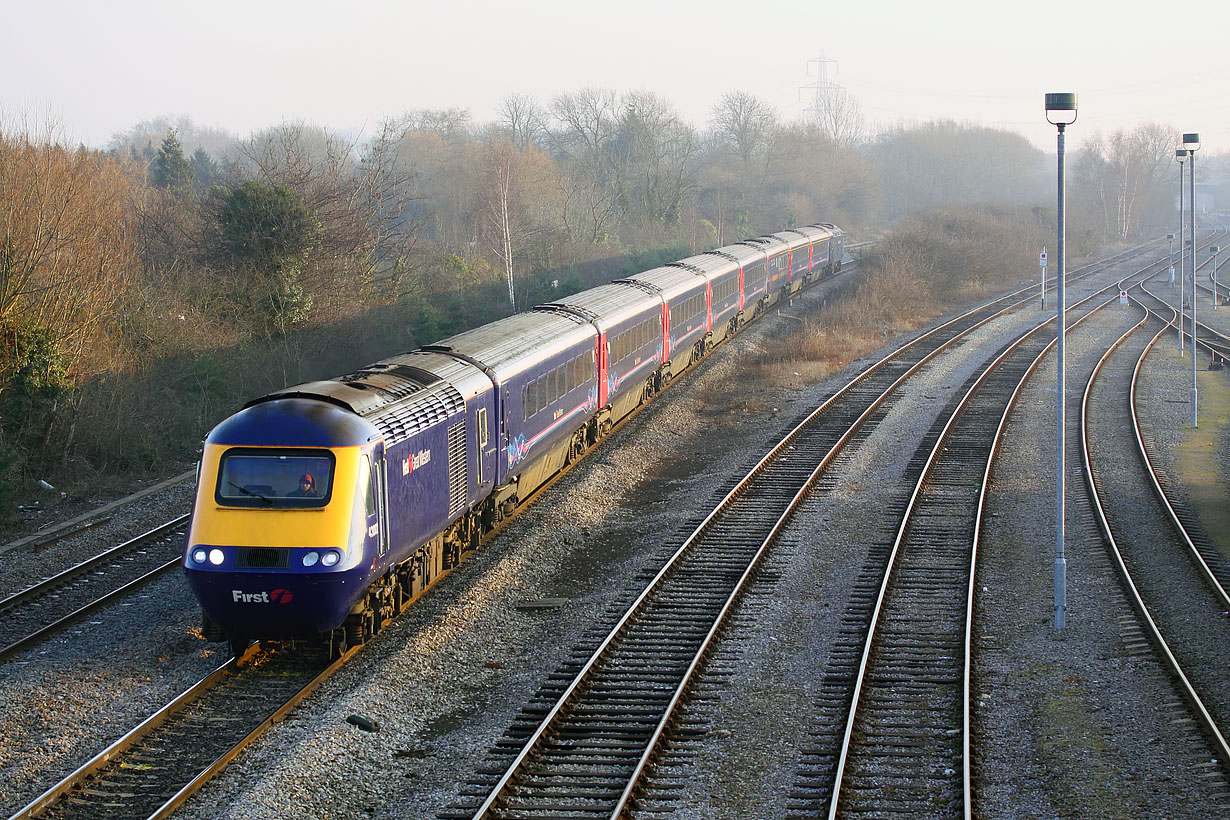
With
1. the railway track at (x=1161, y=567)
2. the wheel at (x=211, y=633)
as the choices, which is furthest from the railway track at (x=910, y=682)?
the wheel at (x=211, y=633)

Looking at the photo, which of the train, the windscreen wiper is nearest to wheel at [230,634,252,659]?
the train

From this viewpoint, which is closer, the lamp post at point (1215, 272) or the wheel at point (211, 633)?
the wheel at point (211, 633)

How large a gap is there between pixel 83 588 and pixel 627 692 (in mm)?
7694

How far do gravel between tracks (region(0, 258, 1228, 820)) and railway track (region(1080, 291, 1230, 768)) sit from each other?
514 mm

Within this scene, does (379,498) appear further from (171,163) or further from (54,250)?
(171,163)

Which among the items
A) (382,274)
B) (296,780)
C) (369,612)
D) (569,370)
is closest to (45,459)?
(569,370)

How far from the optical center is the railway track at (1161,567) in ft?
36.0

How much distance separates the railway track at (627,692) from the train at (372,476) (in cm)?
240

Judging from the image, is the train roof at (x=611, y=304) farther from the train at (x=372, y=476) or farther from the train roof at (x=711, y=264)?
the train roof at (x=711, y=264)

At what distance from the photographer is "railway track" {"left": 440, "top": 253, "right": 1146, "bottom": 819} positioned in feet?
29.2

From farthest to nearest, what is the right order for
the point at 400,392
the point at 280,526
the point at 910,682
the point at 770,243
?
the point at 770,243 < the point at 400,392 < the point at 910,682 < the point at 280,526

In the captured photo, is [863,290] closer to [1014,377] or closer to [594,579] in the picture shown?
[1014,377]

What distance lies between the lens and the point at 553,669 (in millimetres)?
11703

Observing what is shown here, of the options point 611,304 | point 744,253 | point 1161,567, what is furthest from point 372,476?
point 744,253
